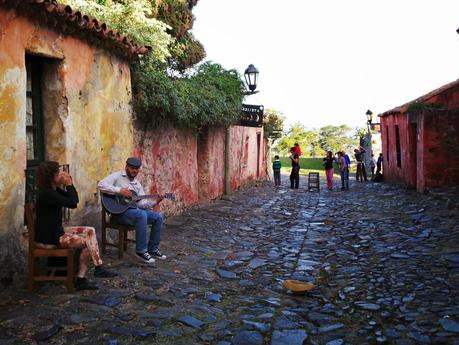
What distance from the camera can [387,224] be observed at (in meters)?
9.52

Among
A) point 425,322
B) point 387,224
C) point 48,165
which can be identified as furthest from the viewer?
point 387,224

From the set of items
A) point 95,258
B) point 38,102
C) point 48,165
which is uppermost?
point 38,102

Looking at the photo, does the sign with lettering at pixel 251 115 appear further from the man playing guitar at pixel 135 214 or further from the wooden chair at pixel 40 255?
the wooden chair at pixel 40 255

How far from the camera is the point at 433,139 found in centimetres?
1338

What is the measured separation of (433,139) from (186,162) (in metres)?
7.12

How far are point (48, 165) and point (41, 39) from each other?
161 centimetres

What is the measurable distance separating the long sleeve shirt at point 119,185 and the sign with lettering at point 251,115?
826 centimetres

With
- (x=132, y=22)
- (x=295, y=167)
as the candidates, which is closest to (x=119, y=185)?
(x=132, y=22)

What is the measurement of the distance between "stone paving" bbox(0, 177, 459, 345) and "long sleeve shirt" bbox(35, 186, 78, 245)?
0.56m

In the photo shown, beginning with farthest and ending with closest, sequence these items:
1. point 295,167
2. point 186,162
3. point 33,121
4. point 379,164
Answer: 1. point 379,164
2. point 295,167
3. point 186,162
4. point 33,121

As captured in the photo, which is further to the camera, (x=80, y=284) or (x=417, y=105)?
(x=417, y=105)

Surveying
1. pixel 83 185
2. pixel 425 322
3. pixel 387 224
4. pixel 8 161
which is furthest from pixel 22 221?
pixel 387 224

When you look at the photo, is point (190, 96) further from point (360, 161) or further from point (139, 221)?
point (360, 161)

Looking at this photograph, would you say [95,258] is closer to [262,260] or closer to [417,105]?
[262,260]
